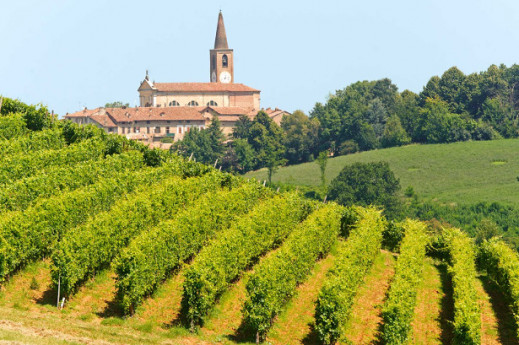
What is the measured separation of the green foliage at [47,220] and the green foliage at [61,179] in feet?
3.57

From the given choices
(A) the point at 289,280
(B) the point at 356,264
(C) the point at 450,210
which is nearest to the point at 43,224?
(A) the point at 289,280

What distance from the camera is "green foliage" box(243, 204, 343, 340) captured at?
1126 inches

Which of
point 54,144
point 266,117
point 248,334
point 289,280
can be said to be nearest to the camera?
point 248,334

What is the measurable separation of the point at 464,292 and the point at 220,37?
15833 centimetres

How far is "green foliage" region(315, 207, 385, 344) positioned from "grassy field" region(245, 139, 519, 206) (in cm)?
6111

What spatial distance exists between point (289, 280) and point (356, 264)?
12.9 ft

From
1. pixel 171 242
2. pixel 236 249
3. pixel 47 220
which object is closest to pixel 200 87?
pixel 47 220

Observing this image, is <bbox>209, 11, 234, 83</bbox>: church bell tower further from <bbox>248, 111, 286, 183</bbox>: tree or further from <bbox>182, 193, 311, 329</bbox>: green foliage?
<bbox>182, 193, 311, 329</bbox>: green foliage

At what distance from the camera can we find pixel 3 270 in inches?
1188

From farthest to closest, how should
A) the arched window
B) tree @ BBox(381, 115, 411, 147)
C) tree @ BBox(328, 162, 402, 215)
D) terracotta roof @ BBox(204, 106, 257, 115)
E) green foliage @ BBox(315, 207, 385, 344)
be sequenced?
the arched window → terracotta roof @ BBox(204, 106, 257, 115) → tree @ BBox(381, 115, 411, 147) → tree @ BBox(328, 162, 402, 215) → green foliage @ BBox(315, 207, 385, 344)

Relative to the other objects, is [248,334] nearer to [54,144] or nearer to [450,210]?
[54,144]

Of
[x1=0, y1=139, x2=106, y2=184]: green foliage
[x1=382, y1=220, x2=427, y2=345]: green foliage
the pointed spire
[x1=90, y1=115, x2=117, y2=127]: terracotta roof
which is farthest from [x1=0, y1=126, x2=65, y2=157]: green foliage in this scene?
the pointed spire

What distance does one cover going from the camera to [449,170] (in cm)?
11456

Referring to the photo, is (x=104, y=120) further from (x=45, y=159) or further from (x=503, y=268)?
(x=503, y=268)
